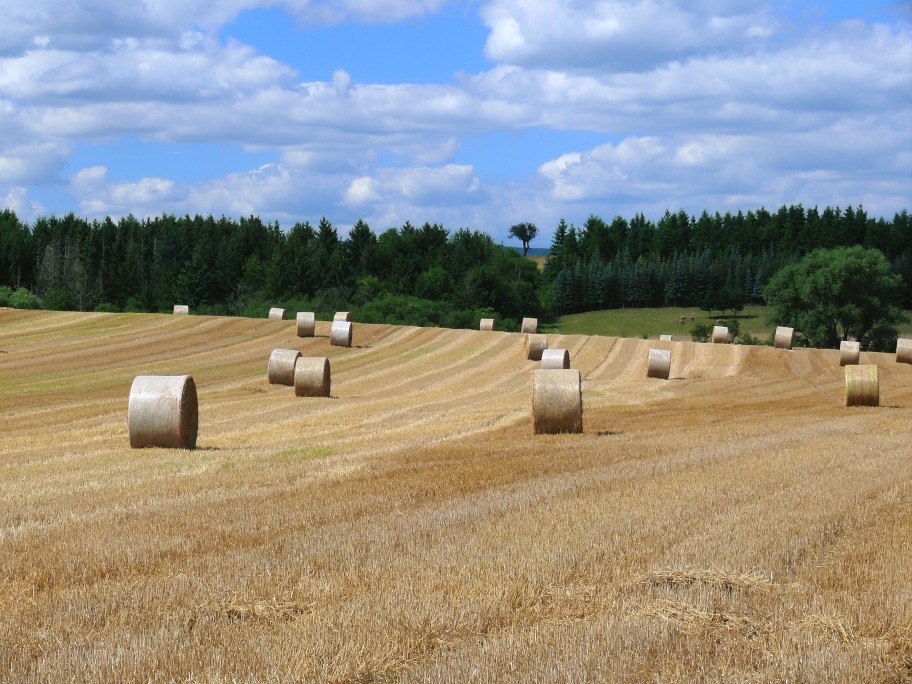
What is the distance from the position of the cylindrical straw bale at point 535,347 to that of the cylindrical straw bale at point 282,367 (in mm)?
12919

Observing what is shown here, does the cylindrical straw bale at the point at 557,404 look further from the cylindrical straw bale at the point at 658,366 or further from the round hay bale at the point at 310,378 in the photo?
the cylindrical straw bale at the point at 658,366

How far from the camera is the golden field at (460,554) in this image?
6363mm

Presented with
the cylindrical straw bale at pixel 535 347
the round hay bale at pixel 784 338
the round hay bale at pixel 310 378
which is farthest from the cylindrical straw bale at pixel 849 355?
the round hay bale at pixel 310 378

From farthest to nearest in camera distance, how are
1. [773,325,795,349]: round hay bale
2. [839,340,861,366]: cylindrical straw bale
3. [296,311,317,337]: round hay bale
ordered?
[773,325,795,349]: round hay bale, [296,311,317,337]: round hay bale, [839,340,861,366]: cylindrical straw bale

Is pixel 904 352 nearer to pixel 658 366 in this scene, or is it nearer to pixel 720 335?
pixel 720 335

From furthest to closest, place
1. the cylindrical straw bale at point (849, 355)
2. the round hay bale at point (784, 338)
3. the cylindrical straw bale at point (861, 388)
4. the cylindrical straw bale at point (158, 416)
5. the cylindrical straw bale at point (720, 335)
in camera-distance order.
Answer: the cylindrical straw bale at point (720, 335)
the round hay bale at point (784, 338)
the cylindrical straw bale at point (849, 355)
the cylindrical straw bale at point (861, 388)
the cylindrical straw bale at point (158, 416)

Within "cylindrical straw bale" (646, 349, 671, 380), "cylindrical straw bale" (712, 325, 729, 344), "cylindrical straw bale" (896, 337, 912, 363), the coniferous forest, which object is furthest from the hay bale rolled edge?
the coniferous forest

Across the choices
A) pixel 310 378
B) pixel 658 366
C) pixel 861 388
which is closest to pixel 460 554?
pixel 861 388

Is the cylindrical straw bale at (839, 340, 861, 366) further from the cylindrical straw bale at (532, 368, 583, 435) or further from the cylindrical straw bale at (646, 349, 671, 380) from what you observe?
the cylindrical straw bale at (532, 368, 583, 435)

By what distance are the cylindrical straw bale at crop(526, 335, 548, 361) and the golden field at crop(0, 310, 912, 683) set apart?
21.3 m

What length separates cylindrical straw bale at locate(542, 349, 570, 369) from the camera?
3472 centimetres

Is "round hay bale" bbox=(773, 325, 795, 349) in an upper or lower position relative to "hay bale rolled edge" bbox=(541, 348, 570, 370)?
upper

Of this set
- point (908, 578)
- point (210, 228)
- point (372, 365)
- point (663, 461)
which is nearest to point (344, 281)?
point (210, 228)

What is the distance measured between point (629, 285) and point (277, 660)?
130702 millimetres
